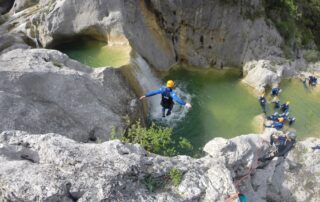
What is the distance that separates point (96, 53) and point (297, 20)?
15.7m

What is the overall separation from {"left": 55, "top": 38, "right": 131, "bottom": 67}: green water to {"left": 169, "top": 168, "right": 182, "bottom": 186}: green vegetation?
10.6 metres

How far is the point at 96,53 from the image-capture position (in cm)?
2048

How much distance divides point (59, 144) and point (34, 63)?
7.50 meters

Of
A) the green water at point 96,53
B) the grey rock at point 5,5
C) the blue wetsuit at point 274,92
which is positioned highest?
the grey rock at point 5,5

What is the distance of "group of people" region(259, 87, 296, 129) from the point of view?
1919 cm

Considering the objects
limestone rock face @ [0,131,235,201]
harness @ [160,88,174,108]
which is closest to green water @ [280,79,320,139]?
harness @ [160,88,174,108]

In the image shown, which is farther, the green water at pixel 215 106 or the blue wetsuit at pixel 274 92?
the blue wetsuit at pixel 274 92

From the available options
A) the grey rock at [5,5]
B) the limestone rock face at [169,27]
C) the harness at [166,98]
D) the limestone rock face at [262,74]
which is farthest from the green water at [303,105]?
the grey rock at [5,5]

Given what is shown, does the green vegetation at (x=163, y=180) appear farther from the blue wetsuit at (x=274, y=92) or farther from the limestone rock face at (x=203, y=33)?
the blue wetsuit at (x=274, y=92)

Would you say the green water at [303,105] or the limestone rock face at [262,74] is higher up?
the limestone rock face at [262,74]

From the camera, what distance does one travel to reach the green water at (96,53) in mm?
19317

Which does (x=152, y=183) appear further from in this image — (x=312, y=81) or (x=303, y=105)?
(x=312, y=81)

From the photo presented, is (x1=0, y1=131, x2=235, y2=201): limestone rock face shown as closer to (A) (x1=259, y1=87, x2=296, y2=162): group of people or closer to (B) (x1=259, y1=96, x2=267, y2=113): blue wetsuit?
(A) (x1=259, y1=87, x2=296, y2=162): group of people

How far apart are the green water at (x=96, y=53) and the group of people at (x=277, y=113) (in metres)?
8.51
